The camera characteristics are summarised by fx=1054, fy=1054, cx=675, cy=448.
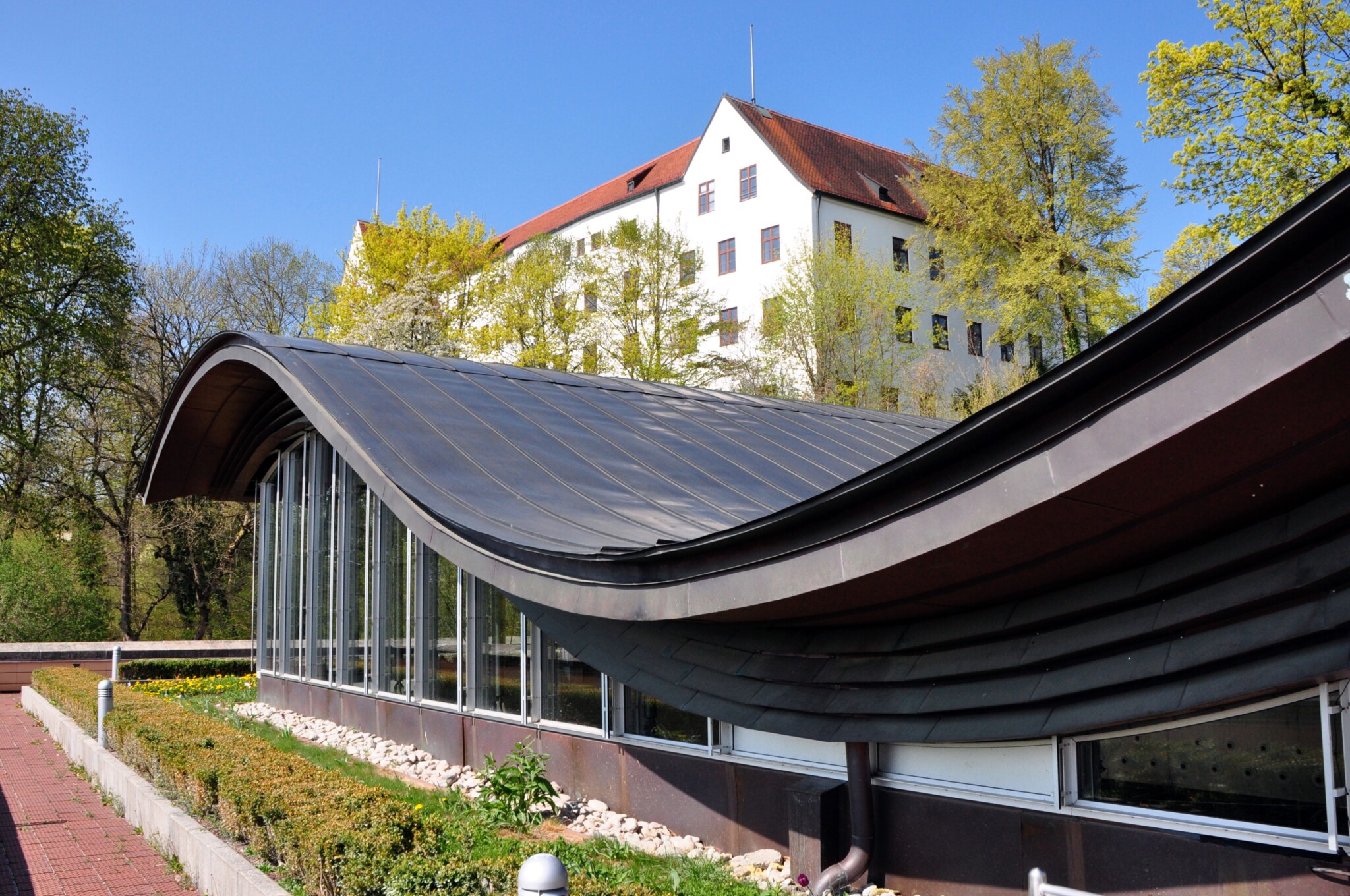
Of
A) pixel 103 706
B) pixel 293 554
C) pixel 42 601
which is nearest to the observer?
pixel 103 706

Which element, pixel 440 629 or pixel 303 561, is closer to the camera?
pixel 440 629

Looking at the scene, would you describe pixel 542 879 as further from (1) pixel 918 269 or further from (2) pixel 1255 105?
(1) pixel 918 269

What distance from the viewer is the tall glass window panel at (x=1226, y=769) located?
5043 mm

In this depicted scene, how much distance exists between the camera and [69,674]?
58.3ft

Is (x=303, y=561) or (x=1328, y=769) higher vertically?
(x=303, y=561)

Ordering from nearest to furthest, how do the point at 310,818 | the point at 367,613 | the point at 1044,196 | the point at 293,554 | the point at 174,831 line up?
the point at 310,818
the point at 174,831
the point at 367,613
the point at 293,554
the point at 1044,196

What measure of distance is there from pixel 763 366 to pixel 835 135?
1371cm

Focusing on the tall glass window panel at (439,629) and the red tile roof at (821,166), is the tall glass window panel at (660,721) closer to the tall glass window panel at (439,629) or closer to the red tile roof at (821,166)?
the tall glass window panel at (439,629)

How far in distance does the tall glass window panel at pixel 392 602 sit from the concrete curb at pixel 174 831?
331cm

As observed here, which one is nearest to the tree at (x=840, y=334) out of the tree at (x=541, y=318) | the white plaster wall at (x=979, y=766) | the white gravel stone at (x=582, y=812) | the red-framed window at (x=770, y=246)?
the red-framed window at (x=770, y=246)

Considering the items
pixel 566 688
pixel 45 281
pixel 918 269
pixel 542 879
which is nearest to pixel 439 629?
pixel 566 688

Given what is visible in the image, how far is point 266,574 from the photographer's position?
19.0 metres

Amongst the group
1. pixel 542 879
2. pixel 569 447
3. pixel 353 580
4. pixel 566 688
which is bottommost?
pixel 566 688

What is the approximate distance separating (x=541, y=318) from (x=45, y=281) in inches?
595
